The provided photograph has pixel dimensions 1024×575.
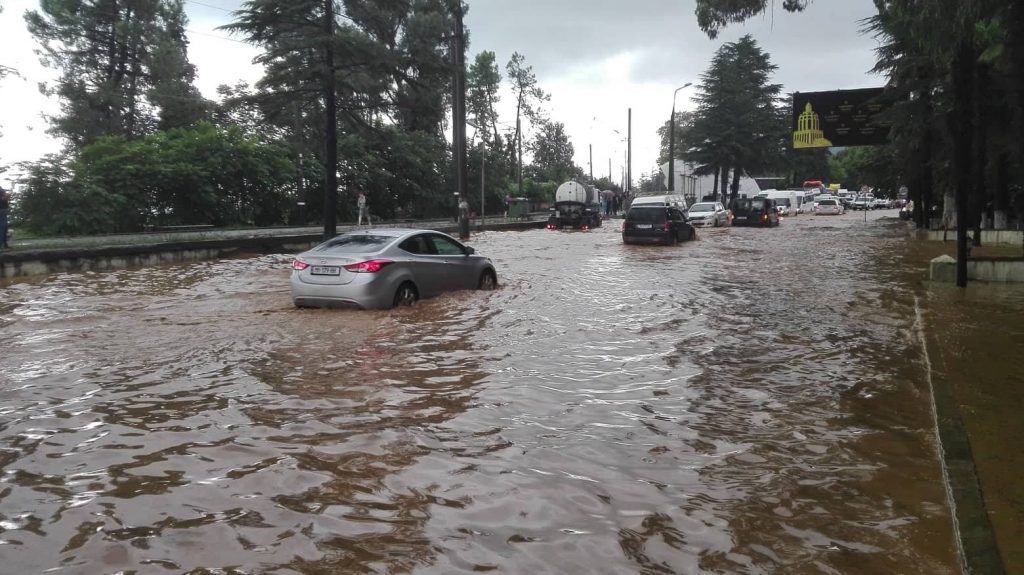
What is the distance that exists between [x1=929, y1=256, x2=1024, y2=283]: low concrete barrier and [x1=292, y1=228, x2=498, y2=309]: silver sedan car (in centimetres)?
946

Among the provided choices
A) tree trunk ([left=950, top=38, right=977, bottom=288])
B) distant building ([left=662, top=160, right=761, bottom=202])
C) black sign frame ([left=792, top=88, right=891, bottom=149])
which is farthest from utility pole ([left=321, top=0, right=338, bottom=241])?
distant building ([left=662, top=160, right=761, bottom=202])

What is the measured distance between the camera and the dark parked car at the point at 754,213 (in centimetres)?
4231

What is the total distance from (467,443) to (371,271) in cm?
585

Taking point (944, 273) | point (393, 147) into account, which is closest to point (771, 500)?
point (944, 273)

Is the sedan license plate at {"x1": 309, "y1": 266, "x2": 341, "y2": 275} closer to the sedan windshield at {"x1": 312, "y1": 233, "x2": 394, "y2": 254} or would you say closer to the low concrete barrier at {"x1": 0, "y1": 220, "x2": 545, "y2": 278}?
the sedan windshield at {"x1": 312, "y1": 233, "x2": 394, "y2": 254}

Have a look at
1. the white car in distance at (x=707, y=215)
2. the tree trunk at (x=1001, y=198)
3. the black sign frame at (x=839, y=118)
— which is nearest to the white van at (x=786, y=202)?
the white car in distance at (x=707, y=215)

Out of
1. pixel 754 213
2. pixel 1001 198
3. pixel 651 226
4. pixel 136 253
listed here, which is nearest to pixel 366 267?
pixel 136 253

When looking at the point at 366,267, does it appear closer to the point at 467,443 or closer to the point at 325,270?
the point at 325,270

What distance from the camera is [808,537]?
3.95 metres

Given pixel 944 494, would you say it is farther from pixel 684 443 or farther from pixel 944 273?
pixel 944 273

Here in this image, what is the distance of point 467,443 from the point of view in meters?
5.45

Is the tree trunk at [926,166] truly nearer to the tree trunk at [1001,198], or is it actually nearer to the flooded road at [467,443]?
the tree trunk at [1001,198]

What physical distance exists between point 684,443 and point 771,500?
107cm

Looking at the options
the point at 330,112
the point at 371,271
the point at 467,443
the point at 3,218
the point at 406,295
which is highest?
the point at 330,112
